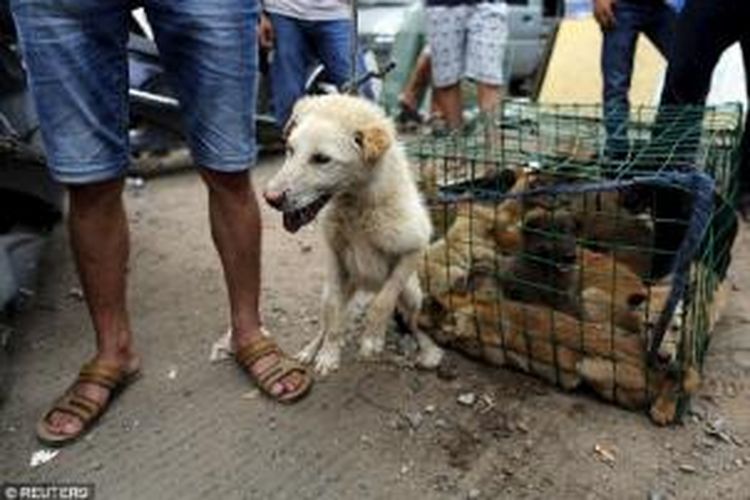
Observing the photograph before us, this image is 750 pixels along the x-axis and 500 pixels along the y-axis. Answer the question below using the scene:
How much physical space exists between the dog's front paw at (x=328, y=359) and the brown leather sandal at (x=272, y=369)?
6cm

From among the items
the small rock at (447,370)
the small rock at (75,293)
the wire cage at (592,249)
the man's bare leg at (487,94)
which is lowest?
the small rock at (447,370)

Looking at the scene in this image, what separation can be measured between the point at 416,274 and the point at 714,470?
4.09ft

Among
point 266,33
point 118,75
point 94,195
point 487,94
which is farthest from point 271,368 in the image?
point 487,94

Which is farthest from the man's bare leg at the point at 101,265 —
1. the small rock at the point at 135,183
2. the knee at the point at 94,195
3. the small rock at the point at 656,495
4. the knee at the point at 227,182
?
the small rock at the point at 135,183

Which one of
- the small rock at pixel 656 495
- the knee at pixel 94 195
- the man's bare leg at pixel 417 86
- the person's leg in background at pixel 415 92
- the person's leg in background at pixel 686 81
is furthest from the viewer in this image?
the man's bare leg at pixel 417 86

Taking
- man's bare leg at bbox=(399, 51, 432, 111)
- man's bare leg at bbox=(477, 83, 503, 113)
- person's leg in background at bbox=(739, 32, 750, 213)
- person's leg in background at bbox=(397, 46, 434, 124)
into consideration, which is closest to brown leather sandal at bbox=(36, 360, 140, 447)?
person's leg in background at bbox=(739, 32, 750, 213)

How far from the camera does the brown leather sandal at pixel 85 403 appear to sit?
309 centimetres

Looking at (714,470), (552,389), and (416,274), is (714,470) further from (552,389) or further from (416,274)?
(416,274)

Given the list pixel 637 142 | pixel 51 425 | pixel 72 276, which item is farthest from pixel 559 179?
pixel 72 276

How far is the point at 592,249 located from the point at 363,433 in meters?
1.12

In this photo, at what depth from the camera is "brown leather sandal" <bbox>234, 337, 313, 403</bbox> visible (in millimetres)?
3277

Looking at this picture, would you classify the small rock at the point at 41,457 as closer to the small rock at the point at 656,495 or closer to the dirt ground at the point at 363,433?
the dirt ground at the point at 363,433

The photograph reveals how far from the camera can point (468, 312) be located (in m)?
3.58

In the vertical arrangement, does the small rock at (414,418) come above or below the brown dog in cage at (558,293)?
below
